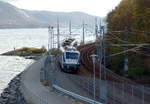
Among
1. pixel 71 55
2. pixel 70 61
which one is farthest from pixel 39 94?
pixel 71 55

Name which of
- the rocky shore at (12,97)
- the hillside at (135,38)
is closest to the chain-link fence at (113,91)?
the rocky shore at (12,97)

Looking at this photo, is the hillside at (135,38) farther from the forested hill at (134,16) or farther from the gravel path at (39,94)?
the gravel path at (39,94)

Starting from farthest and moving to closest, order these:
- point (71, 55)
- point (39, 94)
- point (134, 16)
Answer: point (71, 55) → point (134, 16) → point (39, 94)

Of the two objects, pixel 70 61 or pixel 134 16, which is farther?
pixel 70 61

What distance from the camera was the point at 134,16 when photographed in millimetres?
44438

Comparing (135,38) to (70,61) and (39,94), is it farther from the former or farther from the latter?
(39,94)

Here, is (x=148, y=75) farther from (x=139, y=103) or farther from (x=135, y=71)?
(x=139, y=103)

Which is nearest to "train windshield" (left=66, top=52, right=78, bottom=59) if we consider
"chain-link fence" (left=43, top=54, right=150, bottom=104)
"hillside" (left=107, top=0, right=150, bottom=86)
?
"hillside" (left=107, top=0, right=150, bottom=86)

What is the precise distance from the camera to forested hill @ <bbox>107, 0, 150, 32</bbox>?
42.1 meters

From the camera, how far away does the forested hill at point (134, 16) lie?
138 feet

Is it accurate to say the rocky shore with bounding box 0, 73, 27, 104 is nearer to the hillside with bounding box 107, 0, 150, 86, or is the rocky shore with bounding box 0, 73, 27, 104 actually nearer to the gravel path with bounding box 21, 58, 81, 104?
the gravel path with bounding box 21, 58, 81, 104

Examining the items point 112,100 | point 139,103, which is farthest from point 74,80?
point 139,103

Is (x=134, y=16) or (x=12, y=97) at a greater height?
(x=134, y=16)

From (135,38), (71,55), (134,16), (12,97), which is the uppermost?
(134,16)
